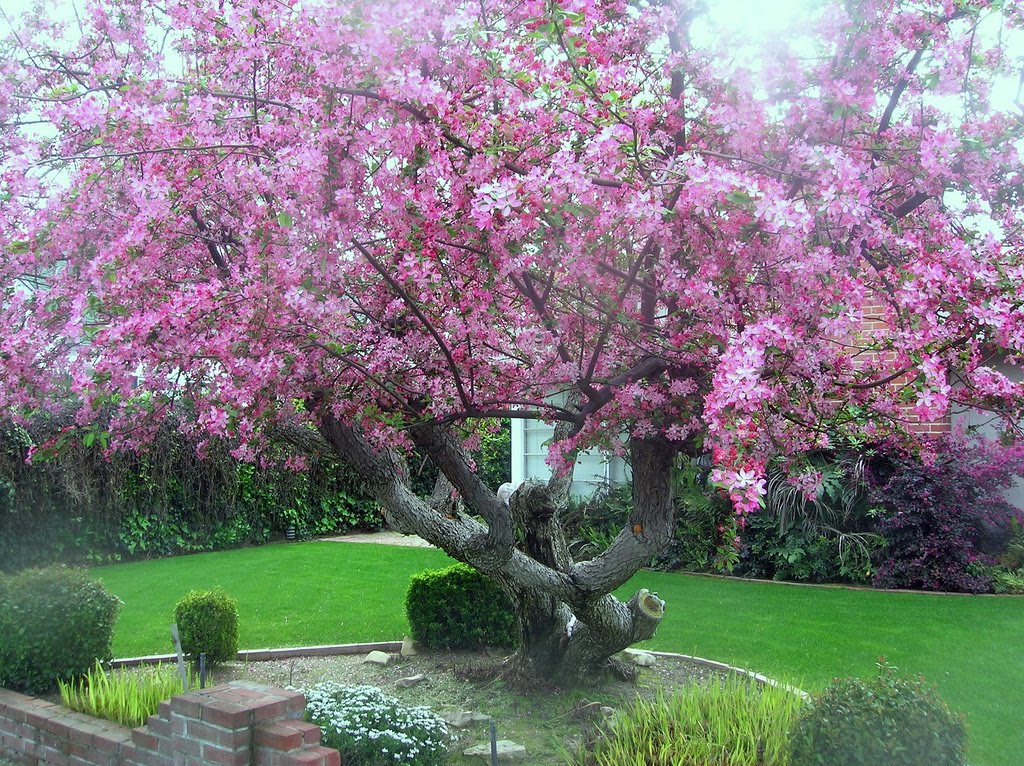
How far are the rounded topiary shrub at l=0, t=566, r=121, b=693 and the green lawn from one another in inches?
70.6

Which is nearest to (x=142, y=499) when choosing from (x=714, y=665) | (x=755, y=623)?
(x=755, y=623)

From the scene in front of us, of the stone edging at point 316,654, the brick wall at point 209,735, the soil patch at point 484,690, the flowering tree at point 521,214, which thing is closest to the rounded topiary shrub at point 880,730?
the flowering tree at point 521,214

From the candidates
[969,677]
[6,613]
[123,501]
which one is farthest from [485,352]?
[123,501]

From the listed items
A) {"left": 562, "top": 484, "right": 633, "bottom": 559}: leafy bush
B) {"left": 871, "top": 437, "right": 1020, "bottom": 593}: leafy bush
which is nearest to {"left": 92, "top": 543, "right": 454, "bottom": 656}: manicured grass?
{"left": 562, "top": 484, "right": 633, "bottom": 559}: leafy bush

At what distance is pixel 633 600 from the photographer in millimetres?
5203

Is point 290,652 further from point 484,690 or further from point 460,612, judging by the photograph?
point 484,690

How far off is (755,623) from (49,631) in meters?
5.15

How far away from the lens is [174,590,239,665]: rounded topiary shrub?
237 inches

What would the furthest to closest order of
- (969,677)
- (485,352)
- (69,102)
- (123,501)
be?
(123,501), (969,677), (485,352), (69,102)

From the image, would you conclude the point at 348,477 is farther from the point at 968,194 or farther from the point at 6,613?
the point at 968,194

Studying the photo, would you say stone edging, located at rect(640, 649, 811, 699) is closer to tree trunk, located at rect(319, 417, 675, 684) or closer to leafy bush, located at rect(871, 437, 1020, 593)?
tree trunk, located at rect(319, 417, 675, 684)

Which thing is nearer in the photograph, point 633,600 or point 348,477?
point 633,600

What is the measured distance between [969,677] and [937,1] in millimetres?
4124

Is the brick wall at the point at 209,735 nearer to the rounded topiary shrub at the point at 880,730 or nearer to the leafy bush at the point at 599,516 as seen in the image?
the rounded topiary shrub at the point at 880,730
